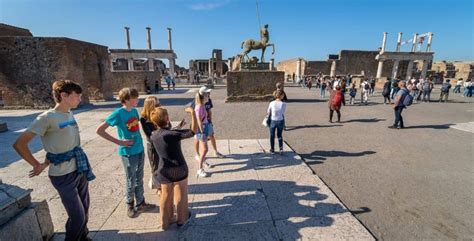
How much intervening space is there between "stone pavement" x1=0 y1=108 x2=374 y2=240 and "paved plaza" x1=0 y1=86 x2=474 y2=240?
14 mm

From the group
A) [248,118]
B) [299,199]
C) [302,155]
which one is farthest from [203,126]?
[248,118]

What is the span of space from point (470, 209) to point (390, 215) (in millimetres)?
1330

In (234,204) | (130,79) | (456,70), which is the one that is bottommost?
(234,204)

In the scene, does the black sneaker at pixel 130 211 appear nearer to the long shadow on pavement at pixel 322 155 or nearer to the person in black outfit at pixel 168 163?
the person in black outfit at pixel 168 163

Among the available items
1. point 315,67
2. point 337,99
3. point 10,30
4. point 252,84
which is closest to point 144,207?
point 337,99

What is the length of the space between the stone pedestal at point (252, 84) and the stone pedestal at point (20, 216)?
42.1ft

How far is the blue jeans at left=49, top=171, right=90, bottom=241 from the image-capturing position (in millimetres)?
2115

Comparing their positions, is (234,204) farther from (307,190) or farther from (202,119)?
(202,119)

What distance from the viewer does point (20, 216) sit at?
2031mm

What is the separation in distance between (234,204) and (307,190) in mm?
1260

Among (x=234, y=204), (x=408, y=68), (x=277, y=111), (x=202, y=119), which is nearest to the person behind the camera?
(x=234, y=204)

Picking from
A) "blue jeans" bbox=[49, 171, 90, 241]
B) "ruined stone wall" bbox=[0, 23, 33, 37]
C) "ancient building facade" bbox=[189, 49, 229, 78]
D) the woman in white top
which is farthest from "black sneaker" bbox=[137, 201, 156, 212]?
"ancient building facade" bbox=[189, 49, 229, 78]

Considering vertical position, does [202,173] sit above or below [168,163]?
below

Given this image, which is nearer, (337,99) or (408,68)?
(337,99)
